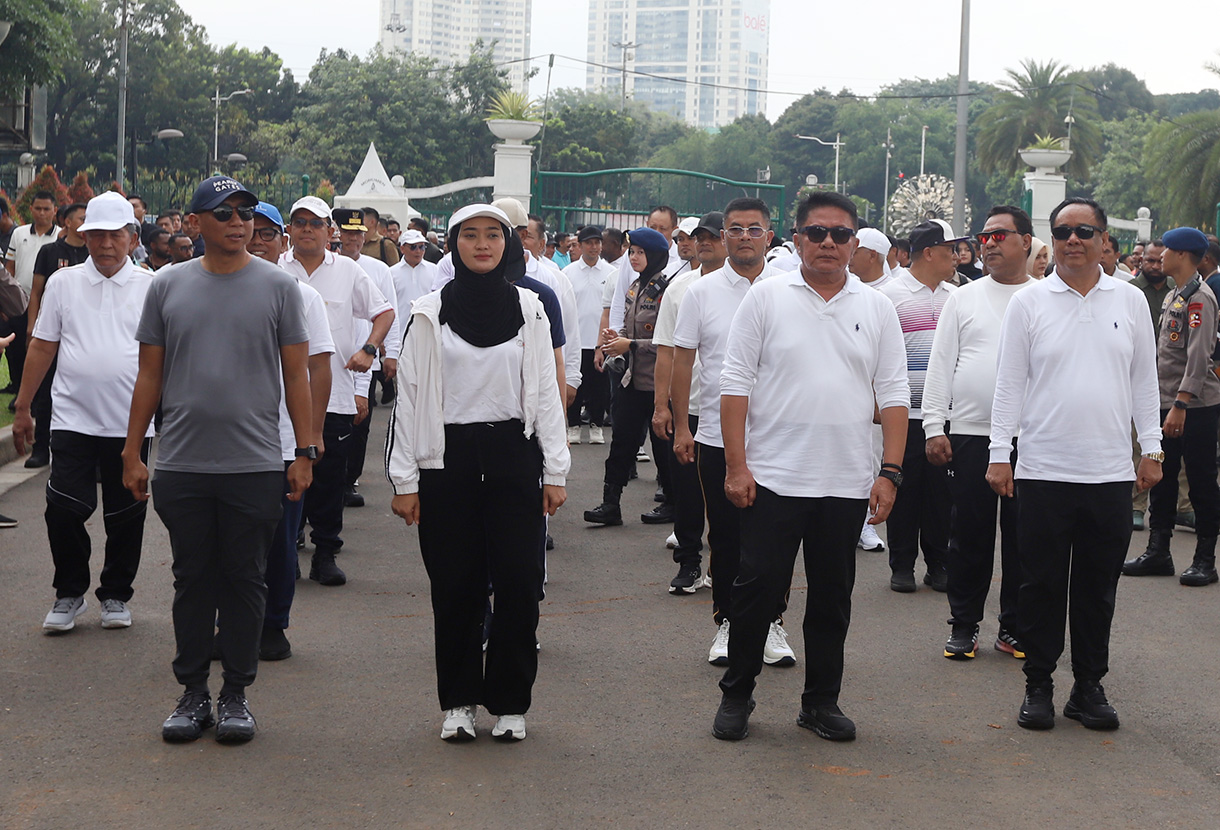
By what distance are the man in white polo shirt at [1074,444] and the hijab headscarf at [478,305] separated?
2.17m

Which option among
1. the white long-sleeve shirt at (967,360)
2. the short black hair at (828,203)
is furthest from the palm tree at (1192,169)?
the short black hair at (828,203)

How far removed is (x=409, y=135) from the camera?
244 ft

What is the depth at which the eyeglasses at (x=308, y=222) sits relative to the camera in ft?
26.2

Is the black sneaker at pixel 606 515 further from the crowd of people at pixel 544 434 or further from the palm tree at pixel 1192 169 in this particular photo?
the palm tree at pixel 1192 169

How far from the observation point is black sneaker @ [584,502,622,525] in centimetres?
1038

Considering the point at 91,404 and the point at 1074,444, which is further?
the point at 91,404

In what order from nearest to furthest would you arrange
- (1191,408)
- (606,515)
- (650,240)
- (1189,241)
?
(1189,241)
(1191,408)
(650,240)
(606,515)

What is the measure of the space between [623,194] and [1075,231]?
18505 millimetres

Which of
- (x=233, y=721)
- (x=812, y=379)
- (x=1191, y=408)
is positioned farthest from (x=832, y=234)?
(x=1191, y=408)

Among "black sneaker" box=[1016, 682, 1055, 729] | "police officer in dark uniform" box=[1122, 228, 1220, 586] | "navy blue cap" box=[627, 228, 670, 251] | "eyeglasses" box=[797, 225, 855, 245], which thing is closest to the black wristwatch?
"eyeglasses" box=[797, 225, 855, 245]

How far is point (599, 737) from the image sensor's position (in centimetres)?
549

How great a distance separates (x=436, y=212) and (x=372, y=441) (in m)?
12.1

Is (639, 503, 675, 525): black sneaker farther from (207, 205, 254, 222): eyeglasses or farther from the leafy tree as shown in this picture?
the leafy tree

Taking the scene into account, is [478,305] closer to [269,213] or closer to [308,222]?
[269,213]
